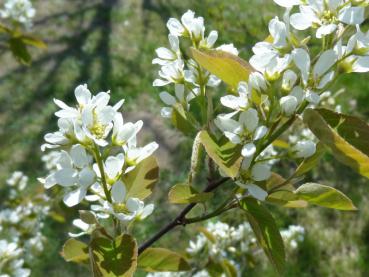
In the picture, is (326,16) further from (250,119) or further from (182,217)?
(182,217)

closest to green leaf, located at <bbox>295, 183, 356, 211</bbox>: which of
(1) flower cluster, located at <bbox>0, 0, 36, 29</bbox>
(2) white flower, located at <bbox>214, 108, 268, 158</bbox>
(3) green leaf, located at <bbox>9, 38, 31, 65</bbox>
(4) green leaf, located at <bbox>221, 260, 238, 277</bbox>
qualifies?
(2) white flower, located at <bbox>214, 108, 268, 158</bbox>

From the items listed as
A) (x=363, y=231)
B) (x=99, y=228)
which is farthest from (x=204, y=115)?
(x=363, y=231)

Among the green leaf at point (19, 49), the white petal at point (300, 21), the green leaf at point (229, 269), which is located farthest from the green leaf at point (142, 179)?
the green leaf at point (19, 49)

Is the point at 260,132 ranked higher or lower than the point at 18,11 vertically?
higher

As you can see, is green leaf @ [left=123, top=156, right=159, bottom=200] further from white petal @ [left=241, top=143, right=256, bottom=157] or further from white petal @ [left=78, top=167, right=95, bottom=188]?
white petal @ [left=241, top=143, right=256, bottom=157]

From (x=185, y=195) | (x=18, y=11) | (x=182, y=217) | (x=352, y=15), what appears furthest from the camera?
(x=18, y=11)

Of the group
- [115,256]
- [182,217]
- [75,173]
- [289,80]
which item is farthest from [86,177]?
[289,80]
